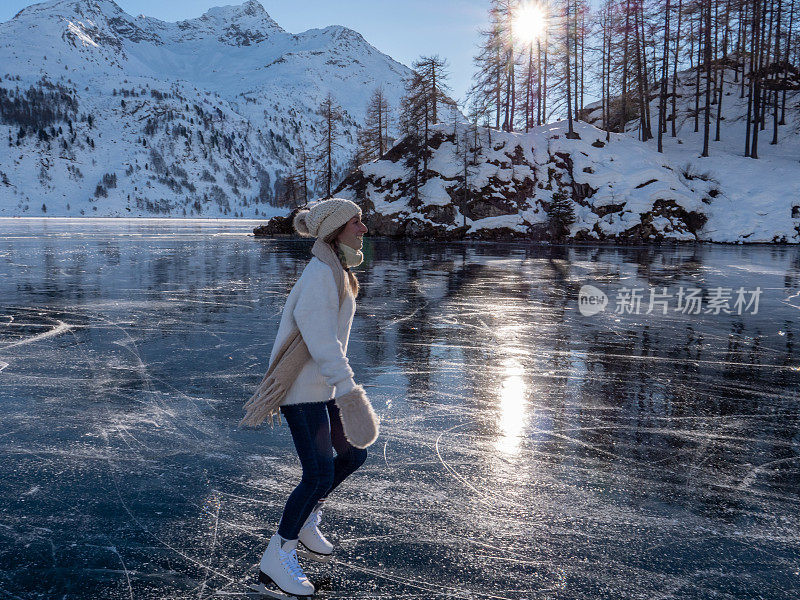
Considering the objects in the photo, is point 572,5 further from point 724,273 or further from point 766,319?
point 766,319

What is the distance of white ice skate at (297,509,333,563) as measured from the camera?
3.22 m

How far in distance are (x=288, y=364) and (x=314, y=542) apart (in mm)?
1113

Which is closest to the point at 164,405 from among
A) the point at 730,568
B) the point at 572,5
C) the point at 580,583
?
the point at 580,583

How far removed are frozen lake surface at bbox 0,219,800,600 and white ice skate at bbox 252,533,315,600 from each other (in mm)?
147

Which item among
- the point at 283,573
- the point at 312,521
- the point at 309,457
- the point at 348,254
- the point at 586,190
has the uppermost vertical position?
the point at 586,190

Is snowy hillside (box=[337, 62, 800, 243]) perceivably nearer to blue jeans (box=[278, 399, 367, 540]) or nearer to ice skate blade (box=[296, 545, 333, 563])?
ice skate blade (box=[296, 545, 333, 563])

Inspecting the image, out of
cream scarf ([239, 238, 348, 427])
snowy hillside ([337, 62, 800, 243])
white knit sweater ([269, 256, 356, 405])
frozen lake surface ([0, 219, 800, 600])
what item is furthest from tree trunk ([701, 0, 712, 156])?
white knit sweater ([269, 256, 356, 405])

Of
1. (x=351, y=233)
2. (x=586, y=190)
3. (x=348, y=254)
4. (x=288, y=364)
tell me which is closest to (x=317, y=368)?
(x=288, y=364)

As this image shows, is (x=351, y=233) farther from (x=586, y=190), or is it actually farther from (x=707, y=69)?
(x=707, y=69)

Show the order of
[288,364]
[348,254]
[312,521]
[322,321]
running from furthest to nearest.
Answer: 1. [312,521]
2. [348,254]
3. [288,364]
4. [322,321]

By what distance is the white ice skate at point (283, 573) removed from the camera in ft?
9.59

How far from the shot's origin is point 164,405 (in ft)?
19.6

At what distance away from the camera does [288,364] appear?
287cm

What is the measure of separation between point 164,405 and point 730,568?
517 cm
